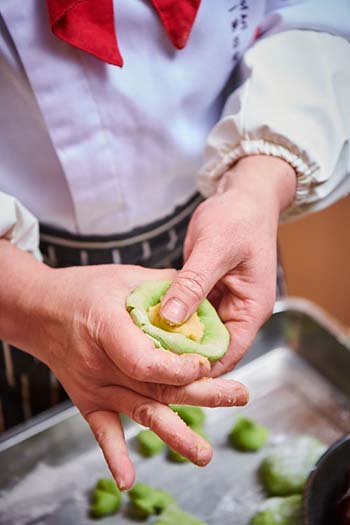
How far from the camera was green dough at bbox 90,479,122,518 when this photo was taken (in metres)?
0.66

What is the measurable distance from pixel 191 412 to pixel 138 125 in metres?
0.32

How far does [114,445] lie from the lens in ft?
1.70

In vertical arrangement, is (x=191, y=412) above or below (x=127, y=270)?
below

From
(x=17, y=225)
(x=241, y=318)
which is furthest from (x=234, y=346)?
(x=17, y=225)

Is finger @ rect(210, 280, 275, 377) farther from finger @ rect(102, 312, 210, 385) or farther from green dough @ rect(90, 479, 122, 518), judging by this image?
green dough @ rect(90, 479, 122, 518)

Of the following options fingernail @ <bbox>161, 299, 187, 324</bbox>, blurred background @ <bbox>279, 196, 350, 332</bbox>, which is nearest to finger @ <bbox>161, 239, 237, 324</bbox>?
fingernail @ <bbox>161, 299, 187, 324</bbox>

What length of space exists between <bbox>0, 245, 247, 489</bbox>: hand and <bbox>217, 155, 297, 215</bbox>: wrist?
116 millimetres

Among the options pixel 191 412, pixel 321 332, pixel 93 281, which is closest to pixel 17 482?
pixel 191 412

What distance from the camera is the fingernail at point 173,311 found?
489mm

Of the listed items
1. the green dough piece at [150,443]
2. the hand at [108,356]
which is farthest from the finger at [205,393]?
the green dough piece at [150,443]

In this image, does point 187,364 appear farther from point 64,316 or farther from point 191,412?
point 191,412

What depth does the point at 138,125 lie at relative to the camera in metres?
0.67

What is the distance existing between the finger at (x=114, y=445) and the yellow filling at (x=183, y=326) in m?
0.10

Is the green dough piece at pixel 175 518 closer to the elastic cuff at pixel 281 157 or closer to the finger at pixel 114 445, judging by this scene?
the finger at pixel 114 445
